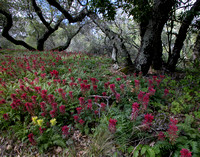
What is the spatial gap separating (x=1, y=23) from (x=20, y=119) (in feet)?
62.5

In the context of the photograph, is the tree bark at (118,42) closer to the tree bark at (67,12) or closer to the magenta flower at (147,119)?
the tree bark at (67,12)

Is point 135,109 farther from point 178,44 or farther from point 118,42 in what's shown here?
point 178,44

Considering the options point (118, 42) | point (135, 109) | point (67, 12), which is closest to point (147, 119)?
point (135, 109)

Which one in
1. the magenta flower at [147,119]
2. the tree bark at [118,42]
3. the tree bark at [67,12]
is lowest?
Answer: the magenta flower at [147,119]

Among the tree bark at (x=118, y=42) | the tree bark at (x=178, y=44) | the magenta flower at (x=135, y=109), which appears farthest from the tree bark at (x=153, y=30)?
the magenta flower at (x=135, y=109)

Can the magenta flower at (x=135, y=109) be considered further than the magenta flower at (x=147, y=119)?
Yes

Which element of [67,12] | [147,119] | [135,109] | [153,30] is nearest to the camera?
[147,119]

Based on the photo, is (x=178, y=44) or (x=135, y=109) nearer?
(x=135, y=109)

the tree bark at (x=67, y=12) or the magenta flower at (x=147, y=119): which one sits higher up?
the tree bark at (x=67, y=12)

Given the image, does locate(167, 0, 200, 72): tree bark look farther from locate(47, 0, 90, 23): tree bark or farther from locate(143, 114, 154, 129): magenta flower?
locate(143, 114, 154, 129): magenta flower

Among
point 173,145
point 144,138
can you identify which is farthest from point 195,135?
point 144,138

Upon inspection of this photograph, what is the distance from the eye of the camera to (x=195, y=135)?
190cm

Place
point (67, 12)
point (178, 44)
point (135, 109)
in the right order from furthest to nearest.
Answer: point (67, 12)
point (178, 44)
point (135, 109)

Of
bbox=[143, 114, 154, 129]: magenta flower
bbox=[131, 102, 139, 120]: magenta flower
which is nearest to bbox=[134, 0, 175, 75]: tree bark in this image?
bbox=[131, 102, 139, 120]: magenta flower
